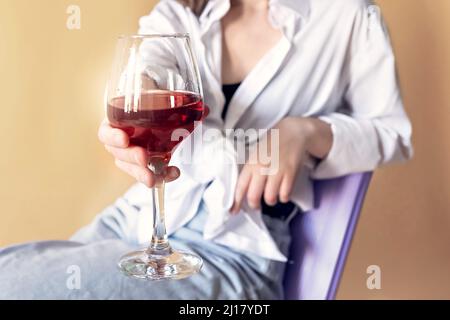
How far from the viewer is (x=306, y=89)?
63 centimetres

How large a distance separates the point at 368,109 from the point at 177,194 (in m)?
0.24

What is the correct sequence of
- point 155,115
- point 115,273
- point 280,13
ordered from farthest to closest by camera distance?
1. point 280,13
2. point 115,273
3. point 155,115

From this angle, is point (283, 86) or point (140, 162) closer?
point (140, 162)

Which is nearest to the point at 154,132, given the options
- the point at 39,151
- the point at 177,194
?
the point at 177,194

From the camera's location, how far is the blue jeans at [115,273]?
1.65 ft

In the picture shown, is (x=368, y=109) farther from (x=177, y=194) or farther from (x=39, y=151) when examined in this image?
(x=39, y=151)

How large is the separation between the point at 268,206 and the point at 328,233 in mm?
77

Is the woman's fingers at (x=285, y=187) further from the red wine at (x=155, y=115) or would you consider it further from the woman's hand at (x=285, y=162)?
the red wine at (x=155, y=115)

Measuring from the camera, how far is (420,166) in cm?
67

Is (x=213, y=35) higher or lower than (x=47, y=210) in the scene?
higher

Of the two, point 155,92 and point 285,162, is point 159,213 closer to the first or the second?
point 155,92

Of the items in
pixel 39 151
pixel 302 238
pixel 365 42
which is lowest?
pixel 302 238


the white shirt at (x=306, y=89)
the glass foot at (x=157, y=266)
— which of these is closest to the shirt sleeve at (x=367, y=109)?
the white shirt at (x=306, y=89)

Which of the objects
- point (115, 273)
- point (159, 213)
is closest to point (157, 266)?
point (159, 213)
